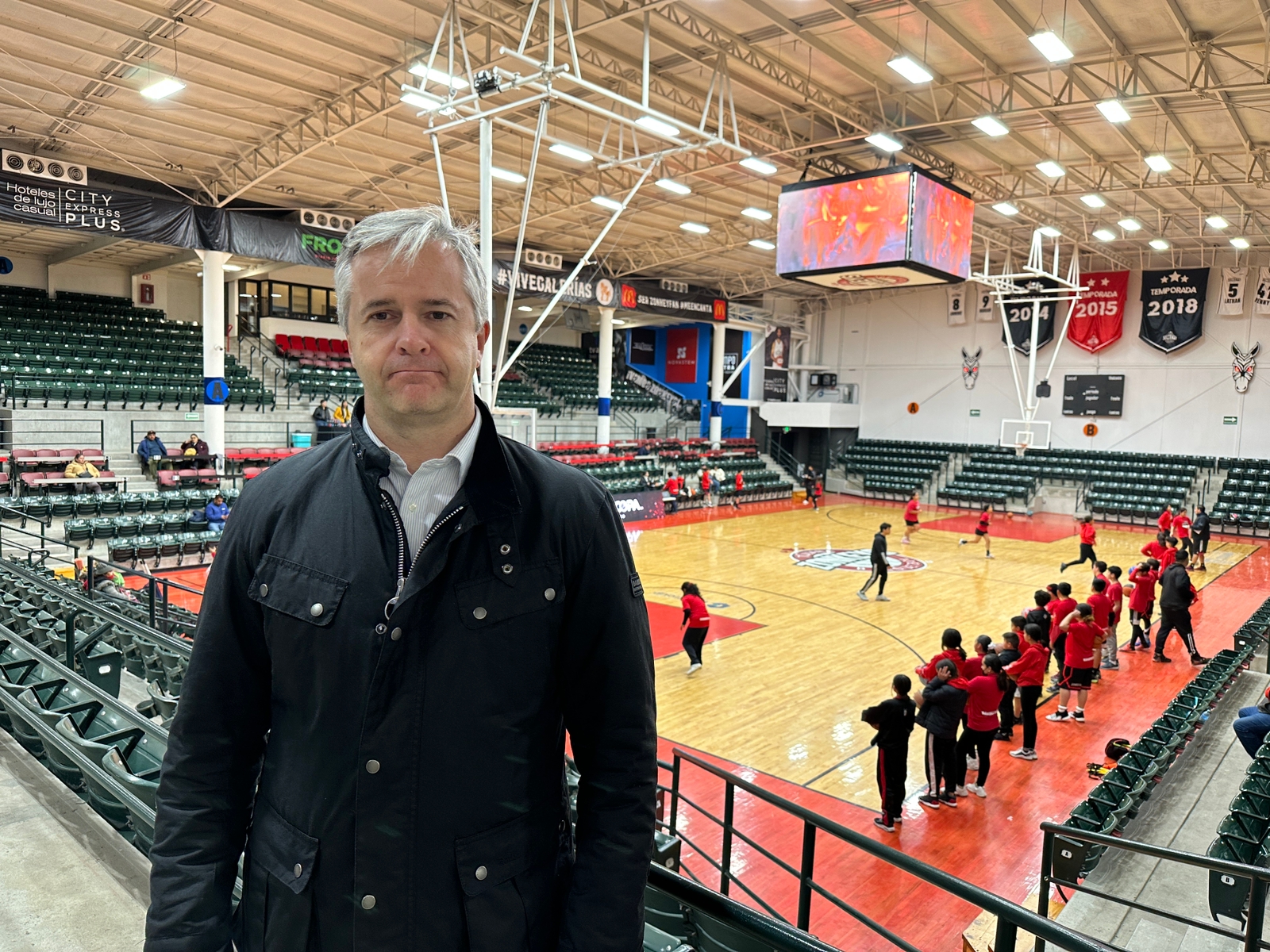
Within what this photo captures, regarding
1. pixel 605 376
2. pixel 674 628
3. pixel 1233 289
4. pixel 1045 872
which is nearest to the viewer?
pixel 1045 872

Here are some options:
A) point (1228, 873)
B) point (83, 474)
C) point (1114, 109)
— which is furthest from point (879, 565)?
point (83, 474)

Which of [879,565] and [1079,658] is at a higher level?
[1079,658]

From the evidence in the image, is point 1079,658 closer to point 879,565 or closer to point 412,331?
point 879,565

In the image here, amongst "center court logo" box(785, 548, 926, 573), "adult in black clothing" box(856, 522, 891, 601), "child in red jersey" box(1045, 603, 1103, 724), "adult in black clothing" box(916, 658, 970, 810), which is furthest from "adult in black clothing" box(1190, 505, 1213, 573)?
"adult in black clothing" box(916, 658, 970, 810)

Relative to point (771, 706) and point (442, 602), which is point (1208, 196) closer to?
point (771, 706)

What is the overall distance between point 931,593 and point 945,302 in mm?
20565

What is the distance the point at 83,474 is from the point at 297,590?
18.1 metres

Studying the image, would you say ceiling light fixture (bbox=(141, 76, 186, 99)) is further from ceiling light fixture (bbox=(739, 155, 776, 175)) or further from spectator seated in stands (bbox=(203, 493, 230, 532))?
ceiling light fixture (bbox=(739, 155, 776, 175))

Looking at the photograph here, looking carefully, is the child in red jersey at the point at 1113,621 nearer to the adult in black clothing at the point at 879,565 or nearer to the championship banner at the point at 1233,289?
the adult in black clothing at the point at 879,565

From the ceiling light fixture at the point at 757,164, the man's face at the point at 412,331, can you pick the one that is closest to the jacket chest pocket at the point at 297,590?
the man's face at the point at 412,331

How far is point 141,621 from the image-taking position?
7.83 m

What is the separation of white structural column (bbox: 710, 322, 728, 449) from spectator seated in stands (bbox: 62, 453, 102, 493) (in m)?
20.9

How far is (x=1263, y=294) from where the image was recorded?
26.0 meters

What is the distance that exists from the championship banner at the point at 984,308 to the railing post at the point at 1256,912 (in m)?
30.3
